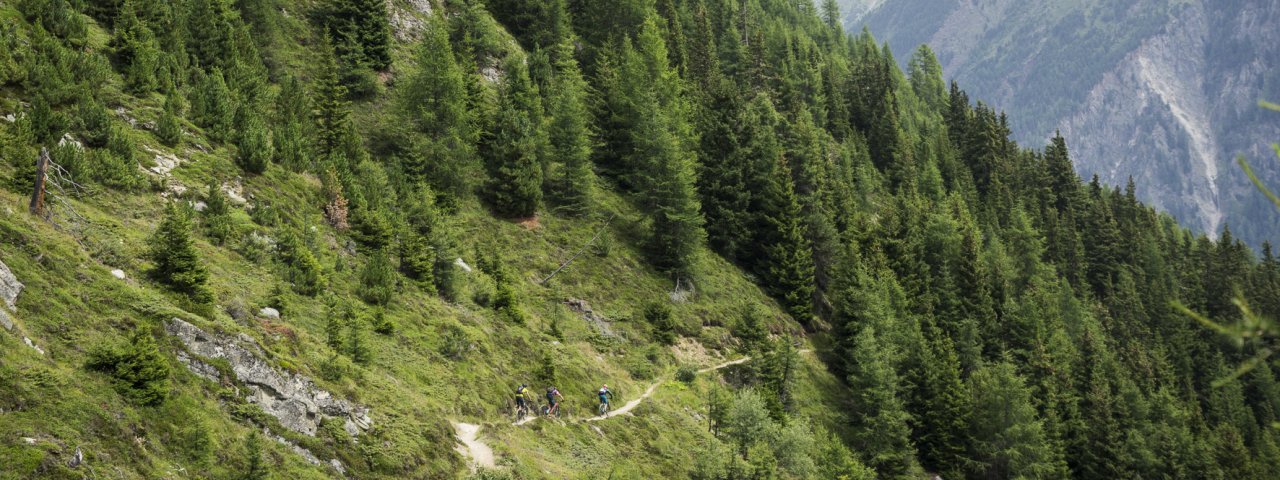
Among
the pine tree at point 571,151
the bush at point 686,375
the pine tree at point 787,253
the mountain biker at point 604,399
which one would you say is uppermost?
the pine tree at point 787,253

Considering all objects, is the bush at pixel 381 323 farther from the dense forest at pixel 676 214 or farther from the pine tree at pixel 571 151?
the pine tree at pixel 571 151

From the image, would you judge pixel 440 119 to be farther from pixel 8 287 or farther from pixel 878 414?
pixel 878 414

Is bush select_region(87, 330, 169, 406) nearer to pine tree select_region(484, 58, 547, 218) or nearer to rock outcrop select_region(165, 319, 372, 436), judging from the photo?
rock outcrop select_region(165, 319, 372, 436)

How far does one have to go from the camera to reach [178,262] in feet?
73.9

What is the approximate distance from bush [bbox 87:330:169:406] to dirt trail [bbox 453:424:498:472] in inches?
405

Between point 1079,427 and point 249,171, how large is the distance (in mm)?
71229

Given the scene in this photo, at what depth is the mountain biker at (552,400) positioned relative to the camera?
33.9 metres

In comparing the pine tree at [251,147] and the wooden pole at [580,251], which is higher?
the wooden pole at [580,251]

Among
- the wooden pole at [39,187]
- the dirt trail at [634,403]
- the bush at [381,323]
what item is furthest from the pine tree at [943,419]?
the wooden pole at [39,187]

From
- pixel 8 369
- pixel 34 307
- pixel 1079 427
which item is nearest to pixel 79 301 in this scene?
pixel 34 307

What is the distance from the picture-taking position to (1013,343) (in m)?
79.2

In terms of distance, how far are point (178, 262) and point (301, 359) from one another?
4411 mm

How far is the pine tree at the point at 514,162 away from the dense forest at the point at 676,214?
213mm

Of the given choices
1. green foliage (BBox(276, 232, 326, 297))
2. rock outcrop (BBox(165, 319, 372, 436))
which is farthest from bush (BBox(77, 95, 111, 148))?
rock outcrop (BBox(165, 319, 372, 436))
